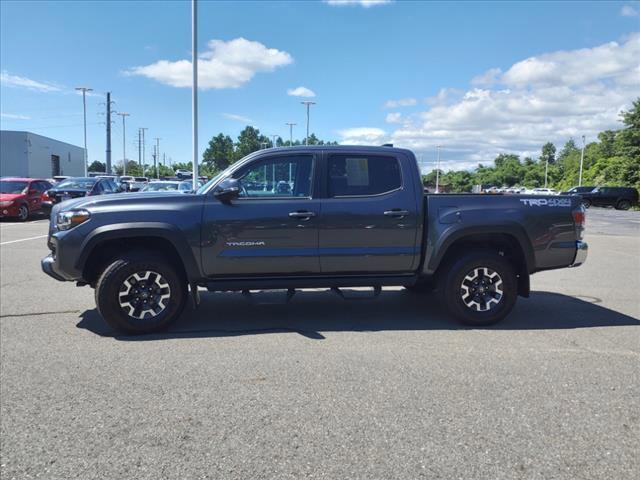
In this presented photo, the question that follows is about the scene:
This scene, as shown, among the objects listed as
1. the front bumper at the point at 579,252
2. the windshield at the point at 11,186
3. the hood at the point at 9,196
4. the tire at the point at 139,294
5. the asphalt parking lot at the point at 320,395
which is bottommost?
the asphalt parking lot at the point at 320,395

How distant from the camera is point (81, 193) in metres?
20.5

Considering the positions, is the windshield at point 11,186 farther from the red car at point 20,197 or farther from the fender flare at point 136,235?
the fender flare at point 136,235

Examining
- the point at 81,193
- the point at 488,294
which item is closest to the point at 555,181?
the point at 81,193

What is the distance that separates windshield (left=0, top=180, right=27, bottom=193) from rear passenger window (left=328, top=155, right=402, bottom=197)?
18.6 m

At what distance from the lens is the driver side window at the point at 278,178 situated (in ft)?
17.9

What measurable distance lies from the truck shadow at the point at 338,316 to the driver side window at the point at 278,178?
1.22 m

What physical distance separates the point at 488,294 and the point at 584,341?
1060 mm

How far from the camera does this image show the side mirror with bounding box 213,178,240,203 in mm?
5203

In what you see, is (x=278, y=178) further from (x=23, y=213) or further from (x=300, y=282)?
(x=23, y=213)

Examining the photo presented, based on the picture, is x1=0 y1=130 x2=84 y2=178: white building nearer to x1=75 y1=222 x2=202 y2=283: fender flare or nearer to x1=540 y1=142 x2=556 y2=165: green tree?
x1=75 y1=222 x2=202 y2=283: fender flare

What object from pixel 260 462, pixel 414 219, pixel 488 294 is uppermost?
pixel 414 219

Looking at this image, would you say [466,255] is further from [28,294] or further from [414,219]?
[28,294]

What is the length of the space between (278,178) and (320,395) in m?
2.59

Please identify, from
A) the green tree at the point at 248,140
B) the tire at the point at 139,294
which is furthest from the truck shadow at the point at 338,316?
the green tree at the point at 248,140
